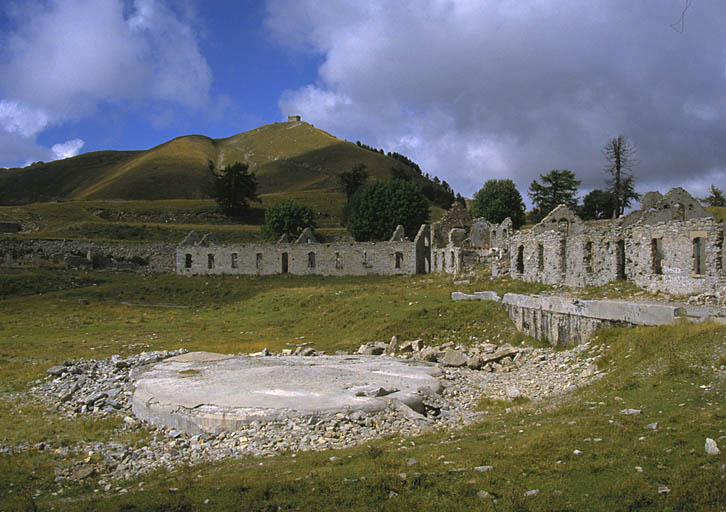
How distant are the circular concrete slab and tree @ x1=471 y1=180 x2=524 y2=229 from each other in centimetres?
6035

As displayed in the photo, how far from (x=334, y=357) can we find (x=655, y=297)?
11682 millimetres

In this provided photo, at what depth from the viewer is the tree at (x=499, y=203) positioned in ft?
249

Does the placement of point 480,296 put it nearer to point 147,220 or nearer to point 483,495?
point 483,495

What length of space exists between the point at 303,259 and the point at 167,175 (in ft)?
367

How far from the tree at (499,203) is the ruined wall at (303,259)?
27.2 meters

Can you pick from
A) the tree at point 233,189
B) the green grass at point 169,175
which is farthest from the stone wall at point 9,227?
the green grass at point 169,175

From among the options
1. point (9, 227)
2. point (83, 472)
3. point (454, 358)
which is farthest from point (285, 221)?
point (83, 472)

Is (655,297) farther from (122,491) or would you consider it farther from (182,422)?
(122,491)

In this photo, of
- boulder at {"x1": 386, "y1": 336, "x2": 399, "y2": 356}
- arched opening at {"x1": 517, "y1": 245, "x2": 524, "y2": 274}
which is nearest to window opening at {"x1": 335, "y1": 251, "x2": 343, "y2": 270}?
arched opening at {"x1": 517, "y1": 245, "x2": 524, "y2": 274}

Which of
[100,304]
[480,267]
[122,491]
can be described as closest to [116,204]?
[100,304]

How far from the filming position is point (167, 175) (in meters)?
154

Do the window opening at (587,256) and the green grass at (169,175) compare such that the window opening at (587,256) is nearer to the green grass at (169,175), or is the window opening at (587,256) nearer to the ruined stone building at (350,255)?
the ruined stone building at (350,255)

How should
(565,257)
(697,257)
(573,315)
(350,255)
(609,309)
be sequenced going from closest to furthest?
1. (609,309)
2. (573,315)
3. (697,257)
4. (565,257)
5. (350,255)

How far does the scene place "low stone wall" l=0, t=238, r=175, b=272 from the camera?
5747cm
